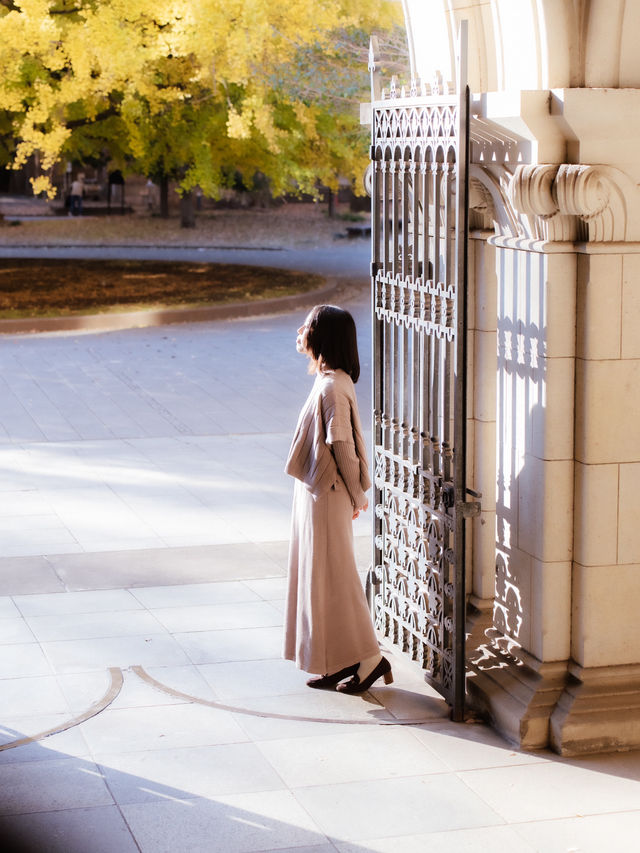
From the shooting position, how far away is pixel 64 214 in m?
48.3

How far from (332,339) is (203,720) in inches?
→ 70.4

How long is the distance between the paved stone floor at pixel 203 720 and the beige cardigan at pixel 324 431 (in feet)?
3.37

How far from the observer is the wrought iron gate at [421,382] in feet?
18.9

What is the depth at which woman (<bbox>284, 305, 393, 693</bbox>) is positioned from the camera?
240 inches

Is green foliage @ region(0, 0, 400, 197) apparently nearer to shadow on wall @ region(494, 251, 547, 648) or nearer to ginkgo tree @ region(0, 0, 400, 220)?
ginkgo tree @ region(0, 0, 400, 220)

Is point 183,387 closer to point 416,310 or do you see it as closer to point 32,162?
point 416,310

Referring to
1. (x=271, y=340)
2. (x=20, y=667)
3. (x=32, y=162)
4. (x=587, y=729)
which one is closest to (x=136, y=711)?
(x=20, y=667)

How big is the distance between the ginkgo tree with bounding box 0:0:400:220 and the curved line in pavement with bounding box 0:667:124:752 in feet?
39.7

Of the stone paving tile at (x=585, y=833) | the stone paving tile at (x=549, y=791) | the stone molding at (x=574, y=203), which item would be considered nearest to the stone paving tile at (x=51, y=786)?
the stone paving tile at (x=549, y=791)

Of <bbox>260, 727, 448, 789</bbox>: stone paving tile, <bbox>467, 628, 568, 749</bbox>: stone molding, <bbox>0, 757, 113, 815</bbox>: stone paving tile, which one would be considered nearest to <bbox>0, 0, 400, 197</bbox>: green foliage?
<bbox>467, 628, 568, 749</bbox>: stone molding

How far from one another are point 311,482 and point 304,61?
44.0ft

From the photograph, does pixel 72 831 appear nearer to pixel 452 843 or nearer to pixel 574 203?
pixel 452 843

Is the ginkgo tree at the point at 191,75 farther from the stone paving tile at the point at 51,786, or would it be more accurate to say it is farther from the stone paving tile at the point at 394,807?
the stone paving tile at the point at 394,807

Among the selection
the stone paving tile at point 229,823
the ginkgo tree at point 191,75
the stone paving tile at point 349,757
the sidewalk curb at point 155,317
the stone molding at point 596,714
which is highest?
the ginkgo tree at point 191,75
